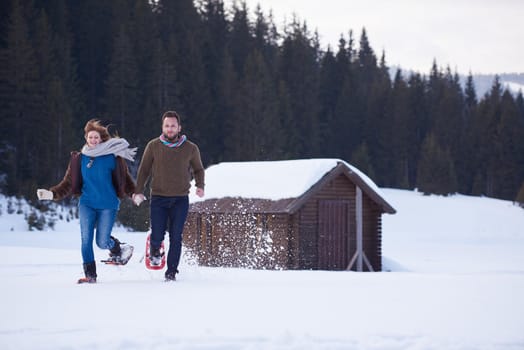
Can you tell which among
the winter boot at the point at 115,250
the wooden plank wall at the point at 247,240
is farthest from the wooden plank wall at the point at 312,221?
the winter boot at the point at 115,250

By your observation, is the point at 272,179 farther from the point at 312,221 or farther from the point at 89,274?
the point at 89,274

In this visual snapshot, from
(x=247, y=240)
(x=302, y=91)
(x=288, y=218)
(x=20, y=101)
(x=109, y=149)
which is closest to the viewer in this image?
(x=109, y=149)

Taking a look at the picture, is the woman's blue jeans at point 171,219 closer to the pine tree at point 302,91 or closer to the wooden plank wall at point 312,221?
the wooden plank wall at point 312,221

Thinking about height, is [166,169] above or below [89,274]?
above

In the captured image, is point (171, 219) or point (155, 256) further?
point (155, 256)

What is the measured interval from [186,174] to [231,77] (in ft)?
165

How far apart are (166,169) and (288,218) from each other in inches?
460

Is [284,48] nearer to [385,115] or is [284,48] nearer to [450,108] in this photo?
[385,115]

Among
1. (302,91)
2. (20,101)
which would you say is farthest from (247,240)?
(302,91)

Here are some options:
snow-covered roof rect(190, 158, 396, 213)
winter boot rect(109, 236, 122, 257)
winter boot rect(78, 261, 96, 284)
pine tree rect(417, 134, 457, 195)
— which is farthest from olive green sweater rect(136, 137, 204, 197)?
pine tree rect(417, 134, 457, 195)

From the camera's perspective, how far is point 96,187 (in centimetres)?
767

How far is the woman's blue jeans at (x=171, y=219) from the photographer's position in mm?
7934

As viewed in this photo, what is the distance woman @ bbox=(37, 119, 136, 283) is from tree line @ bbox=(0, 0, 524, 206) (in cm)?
2731

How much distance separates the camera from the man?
7.91m
